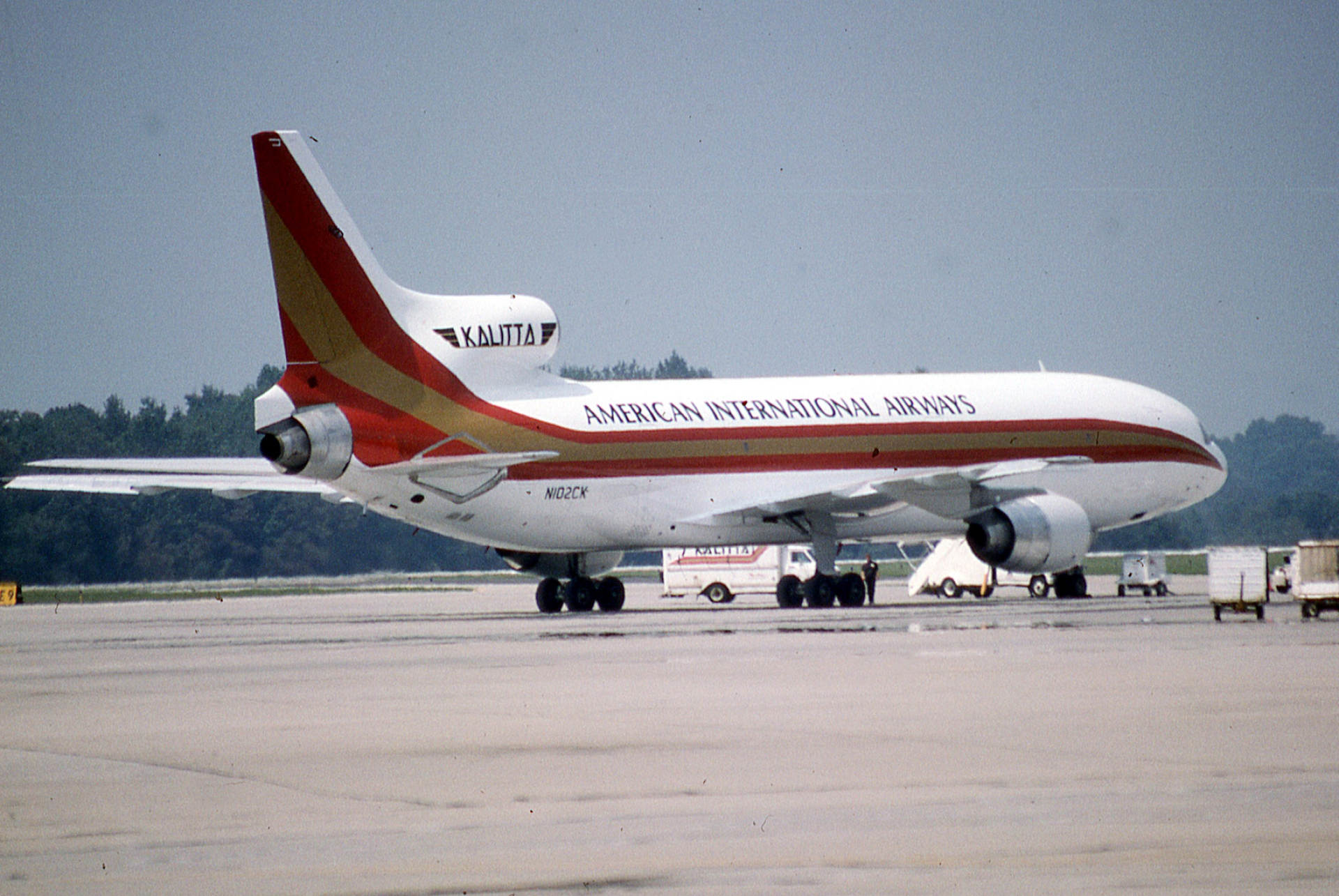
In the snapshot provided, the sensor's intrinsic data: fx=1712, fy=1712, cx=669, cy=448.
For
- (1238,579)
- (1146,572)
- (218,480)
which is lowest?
(1238,579)

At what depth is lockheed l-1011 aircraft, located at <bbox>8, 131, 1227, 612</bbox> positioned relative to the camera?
35781 millimetres

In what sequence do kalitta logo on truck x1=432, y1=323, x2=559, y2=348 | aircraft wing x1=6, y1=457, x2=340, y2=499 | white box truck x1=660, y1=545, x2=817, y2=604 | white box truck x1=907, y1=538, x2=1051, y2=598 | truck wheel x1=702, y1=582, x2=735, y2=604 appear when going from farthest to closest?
Result: white box truck x1=660, y1=545, x2=817, y2=604 → truck wheel x1=702, y1=582, x2=735, y2=604 → white box truck x1=907, y1=538, x2=1051, y2=598 → aircraft wing x1=6, y1=457, x2=340, y2=499 → kalitta logo on truck x1=432, y1=323, x2=559, y2=348

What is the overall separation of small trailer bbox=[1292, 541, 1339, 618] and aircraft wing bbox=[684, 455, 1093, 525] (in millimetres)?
6407

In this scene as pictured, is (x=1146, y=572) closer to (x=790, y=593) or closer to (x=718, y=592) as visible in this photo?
(x=718, y=592)

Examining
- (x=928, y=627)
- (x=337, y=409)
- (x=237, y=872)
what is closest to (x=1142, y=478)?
(x=928, y=627)

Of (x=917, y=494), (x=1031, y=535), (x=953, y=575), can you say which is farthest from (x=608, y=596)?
(x=953, y=575)

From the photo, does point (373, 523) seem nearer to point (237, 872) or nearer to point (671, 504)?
point (671, 504)

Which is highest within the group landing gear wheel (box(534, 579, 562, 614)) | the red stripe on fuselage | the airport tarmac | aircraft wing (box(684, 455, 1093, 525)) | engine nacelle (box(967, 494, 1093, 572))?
the red stripe on fuselage

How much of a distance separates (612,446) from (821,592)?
6198 mm

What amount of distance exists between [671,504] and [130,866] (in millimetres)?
32151

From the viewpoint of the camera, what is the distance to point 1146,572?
52.8 metres

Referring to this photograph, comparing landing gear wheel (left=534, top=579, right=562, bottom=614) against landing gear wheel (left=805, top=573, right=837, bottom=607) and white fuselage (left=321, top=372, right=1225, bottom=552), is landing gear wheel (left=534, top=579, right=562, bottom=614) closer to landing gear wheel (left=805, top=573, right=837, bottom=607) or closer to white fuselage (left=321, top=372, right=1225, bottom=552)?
white fuselage (left=321, top=372, right=1225, bottom=552)

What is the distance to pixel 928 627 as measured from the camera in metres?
29.8

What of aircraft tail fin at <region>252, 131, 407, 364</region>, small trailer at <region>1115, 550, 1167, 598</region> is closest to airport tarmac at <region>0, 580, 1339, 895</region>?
aircraft tail fin at <region>252, 131, 407, 364</region>
